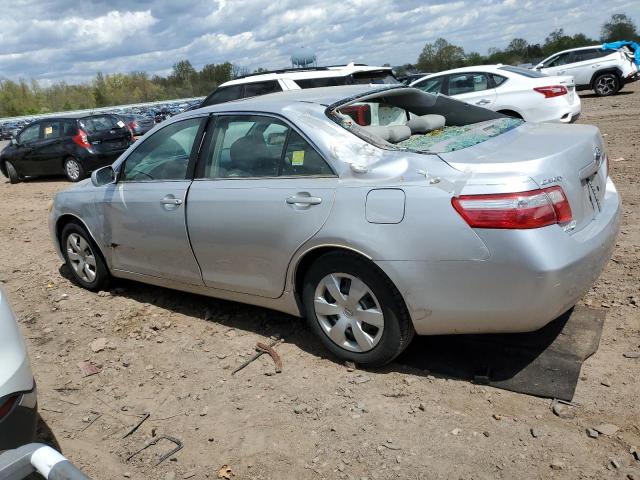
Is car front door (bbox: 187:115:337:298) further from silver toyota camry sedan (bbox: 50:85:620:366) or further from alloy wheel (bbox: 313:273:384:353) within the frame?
alloy wheel (bbox: 313:273:384:353)

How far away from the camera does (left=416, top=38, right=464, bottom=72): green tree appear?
4553cm

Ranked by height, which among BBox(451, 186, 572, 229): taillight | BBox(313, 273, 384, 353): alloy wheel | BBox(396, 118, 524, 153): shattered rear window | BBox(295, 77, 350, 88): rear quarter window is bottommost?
BBox(313, 273, 384, 353): alloy wheel

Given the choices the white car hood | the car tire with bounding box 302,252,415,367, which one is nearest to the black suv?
the car tire with bounding box 302,252,415,367

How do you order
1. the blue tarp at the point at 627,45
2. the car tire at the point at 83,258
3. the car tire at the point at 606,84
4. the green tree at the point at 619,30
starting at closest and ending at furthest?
the car tire at the point at 83,258 → the car tire at the point at 606,84 → the blue tarp at the point at 627,45 → the green tree at the point at 619,30

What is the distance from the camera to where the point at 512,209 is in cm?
297

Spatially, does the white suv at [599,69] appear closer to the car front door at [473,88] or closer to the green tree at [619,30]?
the car front door at [473,88]

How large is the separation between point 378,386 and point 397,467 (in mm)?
711

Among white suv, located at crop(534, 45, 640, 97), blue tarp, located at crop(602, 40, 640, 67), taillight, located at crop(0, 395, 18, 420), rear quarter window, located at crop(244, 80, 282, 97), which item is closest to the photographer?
taillight, located at crop(0, 395, 18, 420)

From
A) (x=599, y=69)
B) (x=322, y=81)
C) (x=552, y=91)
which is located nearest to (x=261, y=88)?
(x=322, y=81)

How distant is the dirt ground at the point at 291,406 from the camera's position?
2.87 metres

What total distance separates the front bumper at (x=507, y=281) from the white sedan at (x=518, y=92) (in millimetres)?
8349

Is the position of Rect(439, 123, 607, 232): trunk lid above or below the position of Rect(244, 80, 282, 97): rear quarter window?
below

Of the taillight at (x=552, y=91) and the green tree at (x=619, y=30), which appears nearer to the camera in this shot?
the taillight at (x=552, y=91)

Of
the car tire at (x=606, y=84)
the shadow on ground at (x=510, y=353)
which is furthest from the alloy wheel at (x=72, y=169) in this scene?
the car tire at (x=606, y=84)
